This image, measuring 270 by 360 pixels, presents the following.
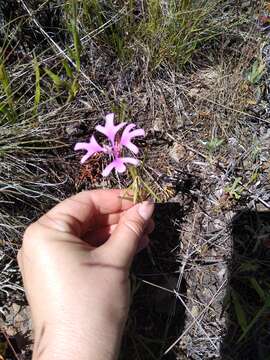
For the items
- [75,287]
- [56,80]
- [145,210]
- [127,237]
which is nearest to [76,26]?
[56,80]

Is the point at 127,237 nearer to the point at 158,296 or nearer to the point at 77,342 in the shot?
the point at 77,342

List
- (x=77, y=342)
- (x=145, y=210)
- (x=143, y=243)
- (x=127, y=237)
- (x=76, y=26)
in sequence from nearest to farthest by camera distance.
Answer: (x=77, y=342)
(x=127, y=237)
(x=145, y=210)
(x=143, y=243)
(x=76, y=26)

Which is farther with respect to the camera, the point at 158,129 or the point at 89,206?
the point at 158,129

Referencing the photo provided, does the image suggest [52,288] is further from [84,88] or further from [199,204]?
[84,88]

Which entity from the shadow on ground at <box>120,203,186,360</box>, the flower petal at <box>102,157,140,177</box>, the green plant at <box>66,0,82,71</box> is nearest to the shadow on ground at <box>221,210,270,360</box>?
the shadow on ground at <box>120,203,186,360</box>

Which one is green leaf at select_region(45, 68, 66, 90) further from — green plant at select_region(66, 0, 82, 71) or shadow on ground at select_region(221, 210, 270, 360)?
shadow on ground at select_region(221, 210, 270, 360)

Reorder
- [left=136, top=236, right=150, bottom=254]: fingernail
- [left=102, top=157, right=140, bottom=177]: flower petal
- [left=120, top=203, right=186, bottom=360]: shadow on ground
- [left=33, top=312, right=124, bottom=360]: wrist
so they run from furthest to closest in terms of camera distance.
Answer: [left=120, top=203, right=186, bottom=360]: shadow on ground
[left=136, top=236, right=150, bottom=254]: fingernail
[left=102, top=157, right=140, bottom=177]: flower petal
[left=33, top=312, right=124, bottom=360]: wrist
